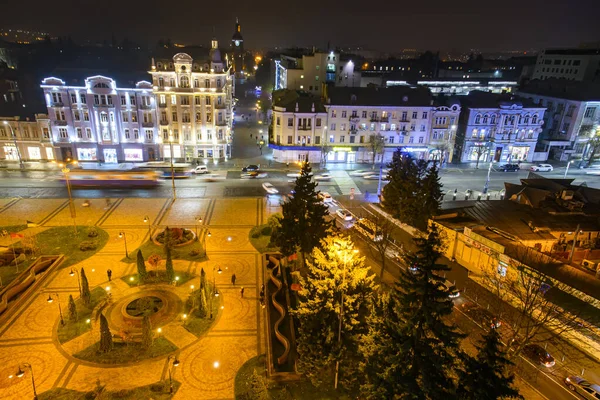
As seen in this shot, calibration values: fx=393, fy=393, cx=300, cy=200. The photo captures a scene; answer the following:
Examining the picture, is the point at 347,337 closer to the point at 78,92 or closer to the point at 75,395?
the point at 75,395

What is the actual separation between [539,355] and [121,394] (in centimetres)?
2975

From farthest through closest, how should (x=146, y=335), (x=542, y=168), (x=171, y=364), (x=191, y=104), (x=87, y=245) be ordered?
(x=542, y=168) → (x=191, y=104) → (x=87, y=245) → (x=146, y=335) → (x=171, y=364)

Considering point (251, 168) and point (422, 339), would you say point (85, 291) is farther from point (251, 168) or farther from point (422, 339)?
point (251, 168)

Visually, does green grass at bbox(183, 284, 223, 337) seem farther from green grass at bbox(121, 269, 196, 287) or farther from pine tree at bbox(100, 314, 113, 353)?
pine tree at bbox(100, 314, 113, 353)

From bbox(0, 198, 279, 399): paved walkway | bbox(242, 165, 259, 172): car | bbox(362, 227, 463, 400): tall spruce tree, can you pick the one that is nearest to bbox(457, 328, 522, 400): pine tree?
bbox(362, 227, 463, 400): tall spruce tree

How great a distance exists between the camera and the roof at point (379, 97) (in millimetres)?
75938

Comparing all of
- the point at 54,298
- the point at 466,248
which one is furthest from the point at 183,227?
the point at 466,248

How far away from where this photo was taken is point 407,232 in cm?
4991

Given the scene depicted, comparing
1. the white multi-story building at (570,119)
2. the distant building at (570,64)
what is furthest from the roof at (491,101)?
the distant building at (570,64)

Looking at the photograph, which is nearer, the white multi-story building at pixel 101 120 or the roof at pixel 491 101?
the white multi-story building at pixel 101 120

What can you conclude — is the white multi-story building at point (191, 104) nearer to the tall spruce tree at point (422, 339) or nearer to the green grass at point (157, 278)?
the green grass at point (157, 278)

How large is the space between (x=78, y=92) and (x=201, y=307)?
184 ft

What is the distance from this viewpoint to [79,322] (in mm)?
32844

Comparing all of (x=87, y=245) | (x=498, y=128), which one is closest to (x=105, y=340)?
(x=87, y=245)
